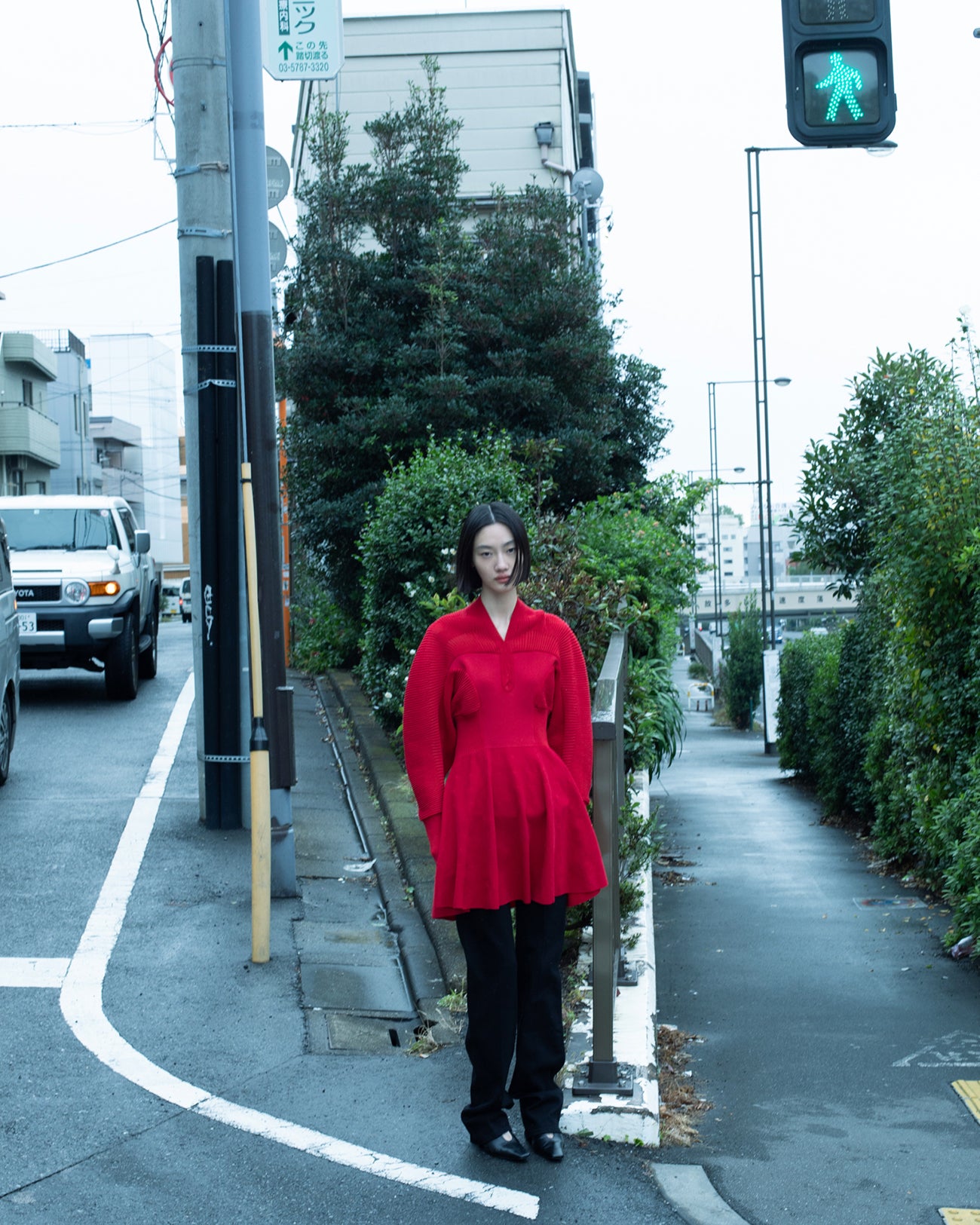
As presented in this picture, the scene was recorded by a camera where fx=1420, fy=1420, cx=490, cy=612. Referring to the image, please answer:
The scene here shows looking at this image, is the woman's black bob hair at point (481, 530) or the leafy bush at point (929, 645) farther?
the leafy bush at point (929, 645)

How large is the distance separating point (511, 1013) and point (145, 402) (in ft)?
338

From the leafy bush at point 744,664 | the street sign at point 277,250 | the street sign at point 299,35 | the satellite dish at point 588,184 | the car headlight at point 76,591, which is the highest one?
the satellite dish at point 588,184

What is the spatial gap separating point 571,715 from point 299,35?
9.55 meters

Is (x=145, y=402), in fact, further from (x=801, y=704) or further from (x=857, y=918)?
(x=857, y=918)

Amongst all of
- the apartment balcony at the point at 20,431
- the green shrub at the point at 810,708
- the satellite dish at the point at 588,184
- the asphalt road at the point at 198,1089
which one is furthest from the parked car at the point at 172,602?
the asphalt road at the point at 198,1089

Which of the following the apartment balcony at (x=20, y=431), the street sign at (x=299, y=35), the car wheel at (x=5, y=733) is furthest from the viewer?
the apartment balcony at (x=20, y=431)

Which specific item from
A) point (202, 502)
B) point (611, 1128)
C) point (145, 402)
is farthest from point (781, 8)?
point (145, 402)

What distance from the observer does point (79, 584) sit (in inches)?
523

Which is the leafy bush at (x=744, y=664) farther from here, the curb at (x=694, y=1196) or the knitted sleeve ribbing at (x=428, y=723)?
the knitted sleeve ribbing at (x=428, y=723)

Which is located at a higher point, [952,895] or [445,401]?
[445,401]

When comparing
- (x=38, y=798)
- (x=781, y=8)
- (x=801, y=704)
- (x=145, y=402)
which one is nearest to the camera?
(x=781, y=8)

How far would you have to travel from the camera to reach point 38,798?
30.6ft

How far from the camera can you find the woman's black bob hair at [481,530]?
167 inches

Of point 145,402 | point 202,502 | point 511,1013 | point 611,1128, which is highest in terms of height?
point 145,402
